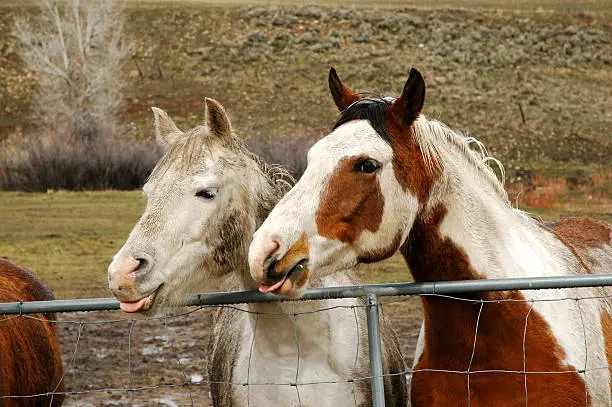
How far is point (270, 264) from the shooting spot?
3.40m

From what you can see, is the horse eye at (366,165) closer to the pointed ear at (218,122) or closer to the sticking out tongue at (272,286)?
the sticking out tongue at (272,286)

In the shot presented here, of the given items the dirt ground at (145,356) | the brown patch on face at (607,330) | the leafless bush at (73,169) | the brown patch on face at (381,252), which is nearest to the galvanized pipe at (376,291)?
the brown patch on face at (381,252)

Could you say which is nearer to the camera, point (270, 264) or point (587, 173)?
point (270, 264)

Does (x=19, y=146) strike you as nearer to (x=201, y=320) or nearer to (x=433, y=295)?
(x=201, y=320)

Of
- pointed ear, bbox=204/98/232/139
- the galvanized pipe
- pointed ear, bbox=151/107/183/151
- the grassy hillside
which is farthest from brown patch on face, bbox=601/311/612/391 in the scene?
the grassy hillside

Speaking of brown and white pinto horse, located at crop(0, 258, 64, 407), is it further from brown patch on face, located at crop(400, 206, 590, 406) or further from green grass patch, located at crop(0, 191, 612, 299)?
green grass patch, located at crop(0, 191, 612, 299)

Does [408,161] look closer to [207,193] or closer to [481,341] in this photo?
[481,341]

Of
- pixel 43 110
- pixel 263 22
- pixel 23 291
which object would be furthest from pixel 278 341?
pixel 263 22

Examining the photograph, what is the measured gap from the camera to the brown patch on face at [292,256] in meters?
3.40

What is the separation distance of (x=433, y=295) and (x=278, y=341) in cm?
94

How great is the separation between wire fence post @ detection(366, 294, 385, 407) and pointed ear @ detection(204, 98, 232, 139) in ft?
4.18

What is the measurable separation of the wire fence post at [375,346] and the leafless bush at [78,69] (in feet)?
111

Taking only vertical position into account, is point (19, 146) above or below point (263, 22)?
below

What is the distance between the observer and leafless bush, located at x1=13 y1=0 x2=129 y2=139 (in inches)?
1475
